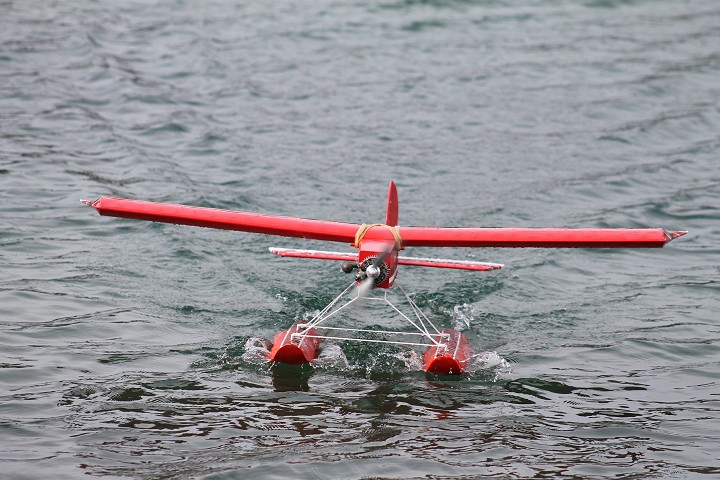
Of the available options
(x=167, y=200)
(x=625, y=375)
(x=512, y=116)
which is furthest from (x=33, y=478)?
(x=512, y=116)

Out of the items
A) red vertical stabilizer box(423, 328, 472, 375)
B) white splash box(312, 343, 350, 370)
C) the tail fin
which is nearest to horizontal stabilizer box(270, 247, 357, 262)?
the tail fin

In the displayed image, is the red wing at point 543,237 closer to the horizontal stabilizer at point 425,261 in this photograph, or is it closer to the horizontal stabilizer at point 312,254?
the horizontal stabilizer at point 425,261

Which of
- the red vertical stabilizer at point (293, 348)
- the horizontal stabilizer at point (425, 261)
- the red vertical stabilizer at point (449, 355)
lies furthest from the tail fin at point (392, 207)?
the red vertical stabilizer at point (293, 348)

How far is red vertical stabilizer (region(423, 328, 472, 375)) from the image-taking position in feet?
36.7

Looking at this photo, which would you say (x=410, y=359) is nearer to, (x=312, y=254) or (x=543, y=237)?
(x=312, y=254)

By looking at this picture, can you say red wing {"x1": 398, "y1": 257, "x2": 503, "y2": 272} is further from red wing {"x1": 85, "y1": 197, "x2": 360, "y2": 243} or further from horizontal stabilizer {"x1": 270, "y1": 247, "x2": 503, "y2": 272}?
red wing {"x1": 85, "y1": 197, "x2": 360, "y2": 243}

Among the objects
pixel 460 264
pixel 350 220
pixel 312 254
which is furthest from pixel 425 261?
pixel 350 220

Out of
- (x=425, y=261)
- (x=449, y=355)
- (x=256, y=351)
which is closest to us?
(x=449, y=355)

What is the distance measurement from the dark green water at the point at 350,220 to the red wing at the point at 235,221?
1.70 m

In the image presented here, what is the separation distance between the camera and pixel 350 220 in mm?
17328

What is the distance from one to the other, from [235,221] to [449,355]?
126 inches

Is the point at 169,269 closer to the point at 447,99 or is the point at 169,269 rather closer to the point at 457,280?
the point at 457,280

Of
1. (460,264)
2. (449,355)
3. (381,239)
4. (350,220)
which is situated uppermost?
(381,239)

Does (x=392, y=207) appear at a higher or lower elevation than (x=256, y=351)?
higher
